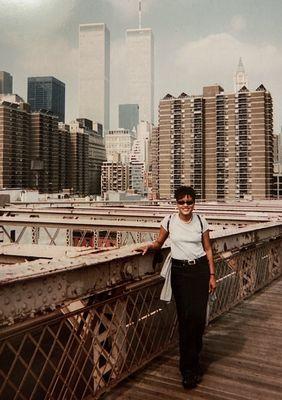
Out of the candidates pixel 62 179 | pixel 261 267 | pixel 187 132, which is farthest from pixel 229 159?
pixel 261 267

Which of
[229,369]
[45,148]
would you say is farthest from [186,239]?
[45,148]

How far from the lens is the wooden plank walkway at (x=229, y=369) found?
4.69 m

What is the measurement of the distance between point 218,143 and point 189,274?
519 ft

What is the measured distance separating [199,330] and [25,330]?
7.54 ft

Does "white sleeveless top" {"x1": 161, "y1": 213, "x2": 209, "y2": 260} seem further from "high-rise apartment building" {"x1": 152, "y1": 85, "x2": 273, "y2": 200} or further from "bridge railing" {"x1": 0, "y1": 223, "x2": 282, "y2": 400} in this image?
"high-rise apartment building" {"x1": 152, "y1": 85, "x2": 273, "y2": 200}

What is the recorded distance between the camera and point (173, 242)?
16.8ft

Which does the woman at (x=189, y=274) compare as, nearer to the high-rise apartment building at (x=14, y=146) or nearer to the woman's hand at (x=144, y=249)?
the woman's hand at (x=144, y=249)

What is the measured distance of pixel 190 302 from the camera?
16.3ft

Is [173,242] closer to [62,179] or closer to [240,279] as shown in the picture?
[240,279]

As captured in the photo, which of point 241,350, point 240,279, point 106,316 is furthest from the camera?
point 240,279

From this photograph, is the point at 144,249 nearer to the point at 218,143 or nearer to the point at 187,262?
the point at 187,262

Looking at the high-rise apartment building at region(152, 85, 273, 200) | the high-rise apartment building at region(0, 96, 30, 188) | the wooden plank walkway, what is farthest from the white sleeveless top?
the high-rise apartment building at region(0, 96, 30, 188)

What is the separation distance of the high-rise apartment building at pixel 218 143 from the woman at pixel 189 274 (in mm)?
148490

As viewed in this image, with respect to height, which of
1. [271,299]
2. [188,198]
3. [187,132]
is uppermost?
[187,132]
